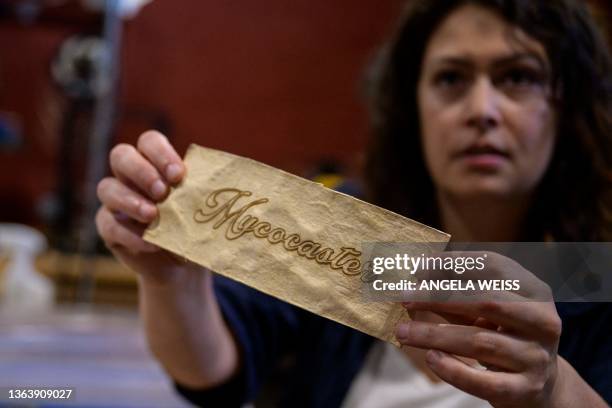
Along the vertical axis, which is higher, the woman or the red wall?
the woman

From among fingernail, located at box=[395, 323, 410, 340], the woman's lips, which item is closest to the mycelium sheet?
fingernail, located at box=[395, 323, 410, 340]

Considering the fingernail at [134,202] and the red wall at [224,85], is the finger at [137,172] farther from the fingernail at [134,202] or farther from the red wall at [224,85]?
the red wall at [224,85]

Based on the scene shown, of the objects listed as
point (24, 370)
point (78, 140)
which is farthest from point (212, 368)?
point (78, 140)

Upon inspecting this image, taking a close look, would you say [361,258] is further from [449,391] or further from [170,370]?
[170,370]

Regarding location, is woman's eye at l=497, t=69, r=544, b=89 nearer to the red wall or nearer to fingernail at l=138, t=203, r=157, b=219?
fingernail at l=138, t=203, r=157, b=219

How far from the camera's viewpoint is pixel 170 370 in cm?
58

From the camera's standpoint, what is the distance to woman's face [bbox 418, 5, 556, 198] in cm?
39

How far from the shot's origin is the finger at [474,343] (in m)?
0.27

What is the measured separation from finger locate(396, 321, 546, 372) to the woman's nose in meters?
0.15

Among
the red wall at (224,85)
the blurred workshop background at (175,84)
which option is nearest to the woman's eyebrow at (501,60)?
the blurred workshop background at (175,84)

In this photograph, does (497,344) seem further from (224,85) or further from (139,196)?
(224,85)

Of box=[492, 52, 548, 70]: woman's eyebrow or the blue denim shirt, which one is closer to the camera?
box=[492, 52, 548, 70]: woman's eyebrow

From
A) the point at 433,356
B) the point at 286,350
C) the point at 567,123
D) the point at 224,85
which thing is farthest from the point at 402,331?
the point at 224,85

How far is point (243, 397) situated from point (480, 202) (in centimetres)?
33
